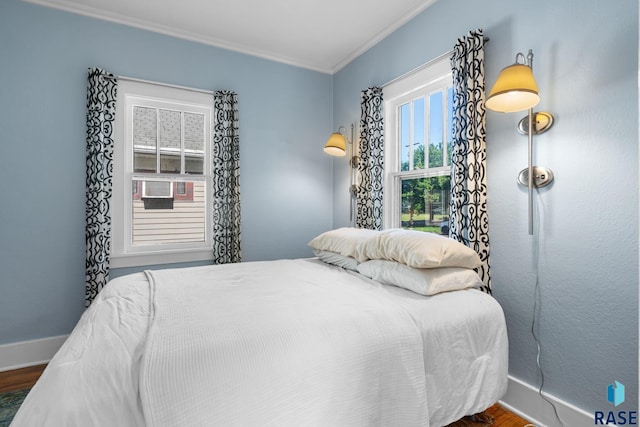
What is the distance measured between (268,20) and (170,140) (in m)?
1.42

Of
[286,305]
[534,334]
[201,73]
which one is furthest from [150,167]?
[534,334]

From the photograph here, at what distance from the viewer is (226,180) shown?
3.12 meters

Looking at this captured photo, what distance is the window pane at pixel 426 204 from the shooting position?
2.52m

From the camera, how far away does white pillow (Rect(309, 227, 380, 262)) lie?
222cm

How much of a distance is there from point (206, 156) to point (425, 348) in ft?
8.73

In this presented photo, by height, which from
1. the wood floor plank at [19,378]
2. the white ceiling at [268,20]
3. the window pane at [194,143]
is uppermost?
the white ceiling at [268,20]

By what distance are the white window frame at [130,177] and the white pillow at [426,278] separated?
1.99 metres

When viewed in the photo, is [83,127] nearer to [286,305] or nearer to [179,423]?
[286,305]

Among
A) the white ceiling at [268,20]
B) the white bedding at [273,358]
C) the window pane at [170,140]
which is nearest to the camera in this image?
the white bedding at [273,358]

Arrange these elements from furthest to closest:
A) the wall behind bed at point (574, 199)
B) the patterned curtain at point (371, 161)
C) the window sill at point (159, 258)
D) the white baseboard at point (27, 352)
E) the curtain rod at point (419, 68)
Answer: the patterned curtain at point (371, 161), the window sill at point (159, 258), the white baseboard at point (27, 352), the curtain rod at point (419, 68), the wall behind bed at point (574, 199)

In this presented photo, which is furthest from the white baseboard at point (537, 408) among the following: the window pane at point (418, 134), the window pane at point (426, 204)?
the window pane at point (418, 134)

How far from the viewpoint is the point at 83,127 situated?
2.68 m

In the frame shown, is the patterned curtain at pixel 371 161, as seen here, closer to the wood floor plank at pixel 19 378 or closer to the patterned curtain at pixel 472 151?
the patterned curtain at pixel 472 151

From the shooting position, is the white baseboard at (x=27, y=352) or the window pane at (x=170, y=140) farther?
the window pane at (x=170, y=140)
